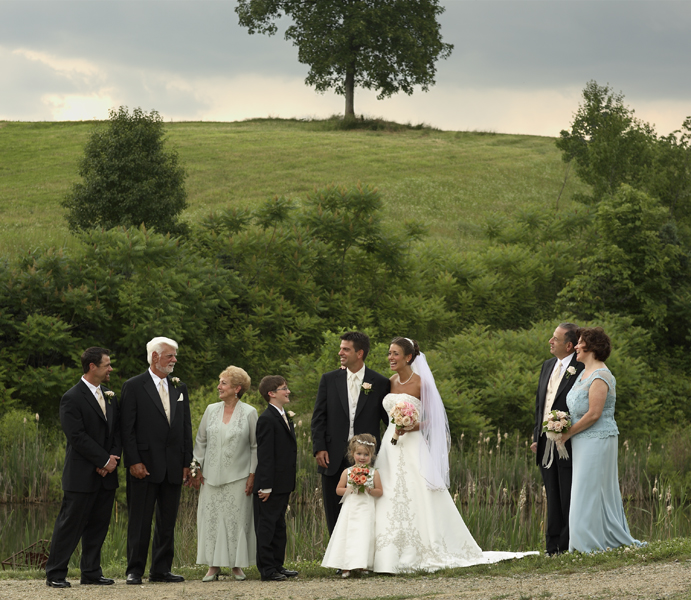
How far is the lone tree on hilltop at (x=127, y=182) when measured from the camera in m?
20.6

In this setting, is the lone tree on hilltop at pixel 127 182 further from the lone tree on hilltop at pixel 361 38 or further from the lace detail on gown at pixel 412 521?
the lone tree on hilltop at pixel 361 38

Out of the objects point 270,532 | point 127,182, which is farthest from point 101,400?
point 127,182

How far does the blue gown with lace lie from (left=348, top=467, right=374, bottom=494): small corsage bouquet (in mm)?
1837

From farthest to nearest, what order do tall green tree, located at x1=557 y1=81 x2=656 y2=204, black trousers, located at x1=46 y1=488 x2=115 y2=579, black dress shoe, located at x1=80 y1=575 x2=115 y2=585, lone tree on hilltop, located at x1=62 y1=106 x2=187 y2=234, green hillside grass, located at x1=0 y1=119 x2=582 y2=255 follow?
green hillside grass, located at x1=0 y1=119 x2=582 y2=255, tall green tree, located at x1=557 y1=81 x2=656 y2=204, lone tree on hilltop, located at x1=62 y1=106 x2=187 y2=234, black dress shoe, located at x1=80 y1=575 x2=115 y2=585, black trousers, located at x1=46 y1=488 x2=115 y2=579

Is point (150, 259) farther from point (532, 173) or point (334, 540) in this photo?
point (532, 173)

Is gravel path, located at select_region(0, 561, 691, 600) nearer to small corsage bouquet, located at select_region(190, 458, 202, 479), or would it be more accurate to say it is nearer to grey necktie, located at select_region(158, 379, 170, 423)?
small corsage bouquet, located at select_region(190, 458, 202, 479)

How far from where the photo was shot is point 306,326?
18.6 meters

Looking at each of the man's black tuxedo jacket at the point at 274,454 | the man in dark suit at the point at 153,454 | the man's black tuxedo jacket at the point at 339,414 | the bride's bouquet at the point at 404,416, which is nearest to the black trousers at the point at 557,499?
the bride's bouquet at the point at 404,416

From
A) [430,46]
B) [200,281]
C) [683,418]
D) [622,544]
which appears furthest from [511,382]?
[430,46]

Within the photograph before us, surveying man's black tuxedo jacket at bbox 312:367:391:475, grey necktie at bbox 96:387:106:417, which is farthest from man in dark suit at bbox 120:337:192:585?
man's black tuxedo jacket at bbox 312:367:391:475

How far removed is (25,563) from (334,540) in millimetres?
4294

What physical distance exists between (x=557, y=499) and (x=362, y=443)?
2.00 m

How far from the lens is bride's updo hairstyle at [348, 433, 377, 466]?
740 centimetres

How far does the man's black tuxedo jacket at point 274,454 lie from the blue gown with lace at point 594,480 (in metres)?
2.60
